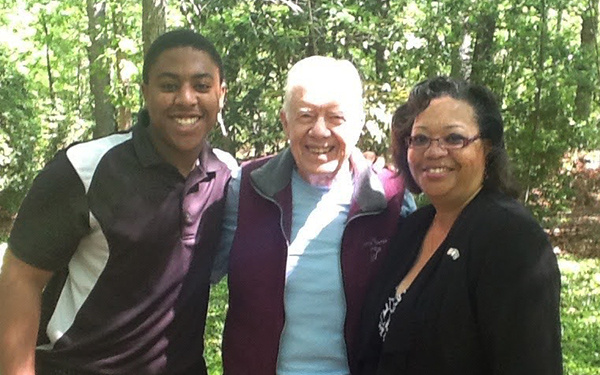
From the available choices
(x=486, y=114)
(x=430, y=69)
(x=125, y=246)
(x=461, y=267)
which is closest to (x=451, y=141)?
(x=486, y=114)

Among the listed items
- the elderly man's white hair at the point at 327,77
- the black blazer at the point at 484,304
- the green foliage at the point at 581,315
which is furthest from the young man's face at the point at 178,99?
the green foliage at the point at 581,315

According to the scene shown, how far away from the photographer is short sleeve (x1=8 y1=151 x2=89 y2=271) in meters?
2.54

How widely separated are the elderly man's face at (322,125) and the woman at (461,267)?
202mm

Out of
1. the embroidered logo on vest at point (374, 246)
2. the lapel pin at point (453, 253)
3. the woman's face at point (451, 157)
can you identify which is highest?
the woman's face at point (451, 157)

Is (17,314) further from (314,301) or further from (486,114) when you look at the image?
(486,114)

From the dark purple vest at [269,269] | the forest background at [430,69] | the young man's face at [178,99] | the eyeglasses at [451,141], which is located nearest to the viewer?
the eyeglasses at [451,141]

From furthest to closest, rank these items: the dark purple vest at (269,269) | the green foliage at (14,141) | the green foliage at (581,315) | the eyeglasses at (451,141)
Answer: the green foliage at (14,141) → the green foliage at (581,315) → the dark purple vest at (269,269) → the eyeglasses at (451,141)

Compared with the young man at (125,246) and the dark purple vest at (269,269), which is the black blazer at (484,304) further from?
the young man at (125,246)

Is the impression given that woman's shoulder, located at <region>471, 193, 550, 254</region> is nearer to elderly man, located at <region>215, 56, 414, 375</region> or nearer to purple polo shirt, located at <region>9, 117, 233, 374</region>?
elderly man, located at <region>215, 56, 414, 375</region>

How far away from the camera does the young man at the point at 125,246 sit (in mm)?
2582

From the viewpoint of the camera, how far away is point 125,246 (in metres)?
2.62

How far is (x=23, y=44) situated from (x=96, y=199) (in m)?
19.5

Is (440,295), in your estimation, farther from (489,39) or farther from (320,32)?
(489,39)

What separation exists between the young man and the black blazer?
852 mm
